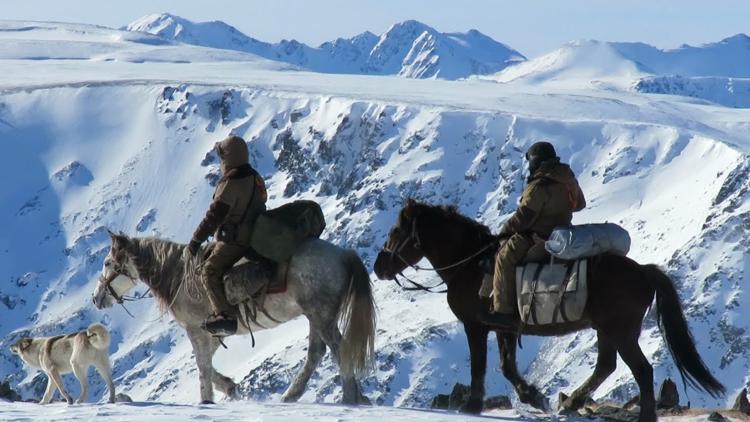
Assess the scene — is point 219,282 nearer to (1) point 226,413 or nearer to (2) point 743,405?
(1) point 226,413

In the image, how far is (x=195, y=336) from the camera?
19.2m


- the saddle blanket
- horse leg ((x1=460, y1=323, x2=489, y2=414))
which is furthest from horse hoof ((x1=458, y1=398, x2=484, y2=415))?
the saddle blanket

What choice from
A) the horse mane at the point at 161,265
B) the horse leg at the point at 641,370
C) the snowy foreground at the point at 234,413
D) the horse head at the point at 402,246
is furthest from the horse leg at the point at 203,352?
the horse leg at the point at 641,370

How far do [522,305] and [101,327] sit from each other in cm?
636

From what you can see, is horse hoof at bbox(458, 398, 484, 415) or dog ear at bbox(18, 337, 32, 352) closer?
horse hoof at bbox(458, 398, 484, 415)

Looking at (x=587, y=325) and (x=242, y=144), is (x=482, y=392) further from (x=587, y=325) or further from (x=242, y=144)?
(x=242, y=144)

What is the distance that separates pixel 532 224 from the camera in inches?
669

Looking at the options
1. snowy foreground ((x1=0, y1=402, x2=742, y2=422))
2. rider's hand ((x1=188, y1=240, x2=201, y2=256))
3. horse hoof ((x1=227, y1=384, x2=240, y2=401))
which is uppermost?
rider's hand ((x1=188, y1=240, x2=201, y2=256))

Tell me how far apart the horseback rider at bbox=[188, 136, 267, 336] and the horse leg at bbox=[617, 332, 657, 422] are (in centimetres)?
579

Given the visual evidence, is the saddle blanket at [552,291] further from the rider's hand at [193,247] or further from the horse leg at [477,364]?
the rider's hand at [193,247]

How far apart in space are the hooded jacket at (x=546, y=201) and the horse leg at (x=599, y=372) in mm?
1805

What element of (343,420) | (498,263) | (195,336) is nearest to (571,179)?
(498,263)

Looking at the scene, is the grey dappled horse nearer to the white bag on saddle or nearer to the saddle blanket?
the saddle blanket

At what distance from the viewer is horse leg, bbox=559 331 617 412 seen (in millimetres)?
17516
